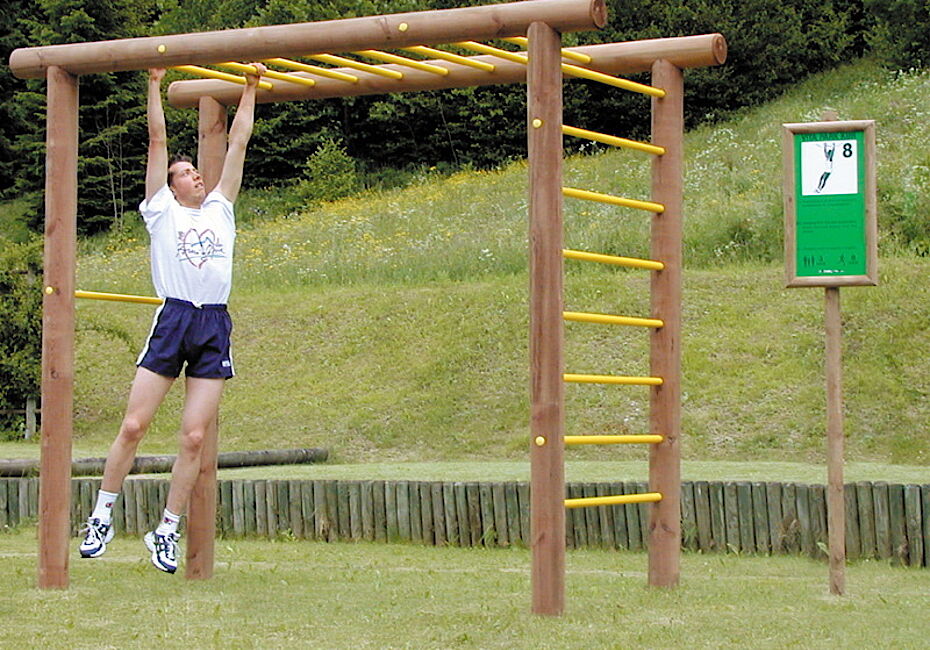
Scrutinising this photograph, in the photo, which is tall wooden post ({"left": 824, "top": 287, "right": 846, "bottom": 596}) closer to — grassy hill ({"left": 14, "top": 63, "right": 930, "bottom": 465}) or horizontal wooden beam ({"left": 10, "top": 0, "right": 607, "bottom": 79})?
horizontal wooden beam ({"left": 10, "top": 0, "right": 607, "bottom": 79})

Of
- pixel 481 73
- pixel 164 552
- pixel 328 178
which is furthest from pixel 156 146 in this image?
pixel 328 178

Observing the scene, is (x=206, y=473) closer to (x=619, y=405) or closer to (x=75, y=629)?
(x=75, y=629)

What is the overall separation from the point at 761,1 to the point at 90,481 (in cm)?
2686

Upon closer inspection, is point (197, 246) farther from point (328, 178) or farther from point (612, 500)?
point (328, 178)

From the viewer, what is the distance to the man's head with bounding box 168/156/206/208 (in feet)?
19.5

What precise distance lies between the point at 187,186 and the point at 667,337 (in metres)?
2.10

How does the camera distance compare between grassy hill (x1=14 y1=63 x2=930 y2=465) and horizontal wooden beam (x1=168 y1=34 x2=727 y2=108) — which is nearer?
horizontal wooden beam (x1=168 y1=34 x2=727 y2=108)

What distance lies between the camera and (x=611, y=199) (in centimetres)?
535

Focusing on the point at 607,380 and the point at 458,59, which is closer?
the point at 607,380

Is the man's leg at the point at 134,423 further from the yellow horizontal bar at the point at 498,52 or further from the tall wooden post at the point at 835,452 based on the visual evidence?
the tall wooden post at the point at 835,452

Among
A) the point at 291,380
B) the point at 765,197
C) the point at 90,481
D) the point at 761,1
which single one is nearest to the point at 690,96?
the point at 761,1

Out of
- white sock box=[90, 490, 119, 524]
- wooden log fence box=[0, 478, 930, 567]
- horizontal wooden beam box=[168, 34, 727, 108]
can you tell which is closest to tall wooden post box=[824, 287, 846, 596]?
horizontal wooden beam box=[168, 34, 727, 108]

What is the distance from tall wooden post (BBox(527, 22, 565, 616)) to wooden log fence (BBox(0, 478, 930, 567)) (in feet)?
9.26

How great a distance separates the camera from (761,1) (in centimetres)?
3269
